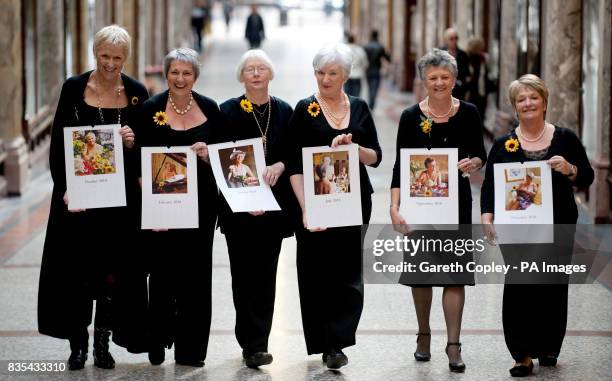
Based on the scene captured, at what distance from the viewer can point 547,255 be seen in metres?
6.66

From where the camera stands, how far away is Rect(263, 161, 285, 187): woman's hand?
677cm

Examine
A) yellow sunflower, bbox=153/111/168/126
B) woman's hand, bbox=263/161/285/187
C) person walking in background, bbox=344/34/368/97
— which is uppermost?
person walking in background, bbox=344/34/368/97

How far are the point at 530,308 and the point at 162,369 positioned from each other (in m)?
1.97

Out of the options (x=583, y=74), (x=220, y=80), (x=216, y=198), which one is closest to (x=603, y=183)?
(x=583, y=74)

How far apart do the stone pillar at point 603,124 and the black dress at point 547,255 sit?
4999mm

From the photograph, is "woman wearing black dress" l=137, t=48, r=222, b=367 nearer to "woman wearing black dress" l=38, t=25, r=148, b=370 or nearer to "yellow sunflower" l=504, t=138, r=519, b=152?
"woman wearing black dress" l=38, t=25, r=148, b=370

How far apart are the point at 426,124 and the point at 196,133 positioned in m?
1.21

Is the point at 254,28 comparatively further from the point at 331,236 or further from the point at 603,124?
the point at 331,236

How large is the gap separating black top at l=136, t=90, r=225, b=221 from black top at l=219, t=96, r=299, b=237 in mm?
64

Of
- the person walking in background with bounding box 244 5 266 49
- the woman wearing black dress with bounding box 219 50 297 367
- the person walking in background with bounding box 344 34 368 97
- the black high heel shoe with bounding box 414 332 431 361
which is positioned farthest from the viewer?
the person walking in background with bounding box 244 5 266 49

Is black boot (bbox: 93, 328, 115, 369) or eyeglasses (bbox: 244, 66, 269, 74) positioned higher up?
eyeglasses (bbox: 244, 66, 269, 74)

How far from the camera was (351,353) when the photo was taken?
721 centimetres

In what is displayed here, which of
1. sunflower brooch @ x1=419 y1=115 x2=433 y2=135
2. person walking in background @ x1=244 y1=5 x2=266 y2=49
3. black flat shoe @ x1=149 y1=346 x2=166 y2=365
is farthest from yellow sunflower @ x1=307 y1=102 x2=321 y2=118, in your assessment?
person walking in background @ x1=244 y1=5 x2=266 y2=49

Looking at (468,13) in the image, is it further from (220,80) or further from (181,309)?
(181,309)
